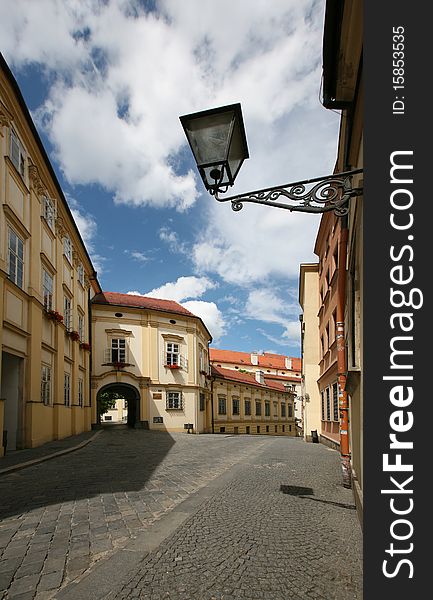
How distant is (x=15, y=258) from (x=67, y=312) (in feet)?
26.0

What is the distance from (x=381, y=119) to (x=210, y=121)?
7.04 feet

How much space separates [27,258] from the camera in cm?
1539

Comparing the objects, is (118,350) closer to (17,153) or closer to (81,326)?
(81,326)

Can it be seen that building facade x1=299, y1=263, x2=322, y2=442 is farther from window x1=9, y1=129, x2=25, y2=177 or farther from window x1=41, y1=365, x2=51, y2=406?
window x1=9, y1=129, x2=25, y2=177

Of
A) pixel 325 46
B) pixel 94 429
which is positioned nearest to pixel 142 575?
pixel 325 46

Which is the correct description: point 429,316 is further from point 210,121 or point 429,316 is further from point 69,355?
point 69,355

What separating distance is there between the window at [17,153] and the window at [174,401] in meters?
20.4

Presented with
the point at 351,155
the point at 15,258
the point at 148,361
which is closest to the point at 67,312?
the point at 15,258

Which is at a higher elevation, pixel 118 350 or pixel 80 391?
pixel 118 350

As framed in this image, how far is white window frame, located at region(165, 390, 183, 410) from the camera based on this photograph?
104ft

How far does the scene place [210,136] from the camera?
406 centimetres

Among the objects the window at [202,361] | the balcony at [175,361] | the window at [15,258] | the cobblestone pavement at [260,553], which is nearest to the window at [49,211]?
the window at [15,258]

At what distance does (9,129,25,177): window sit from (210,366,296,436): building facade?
97.9ft

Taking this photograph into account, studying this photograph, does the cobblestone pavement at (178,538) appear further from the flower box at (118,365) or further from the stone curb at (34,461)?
the flower box at (118,365)
